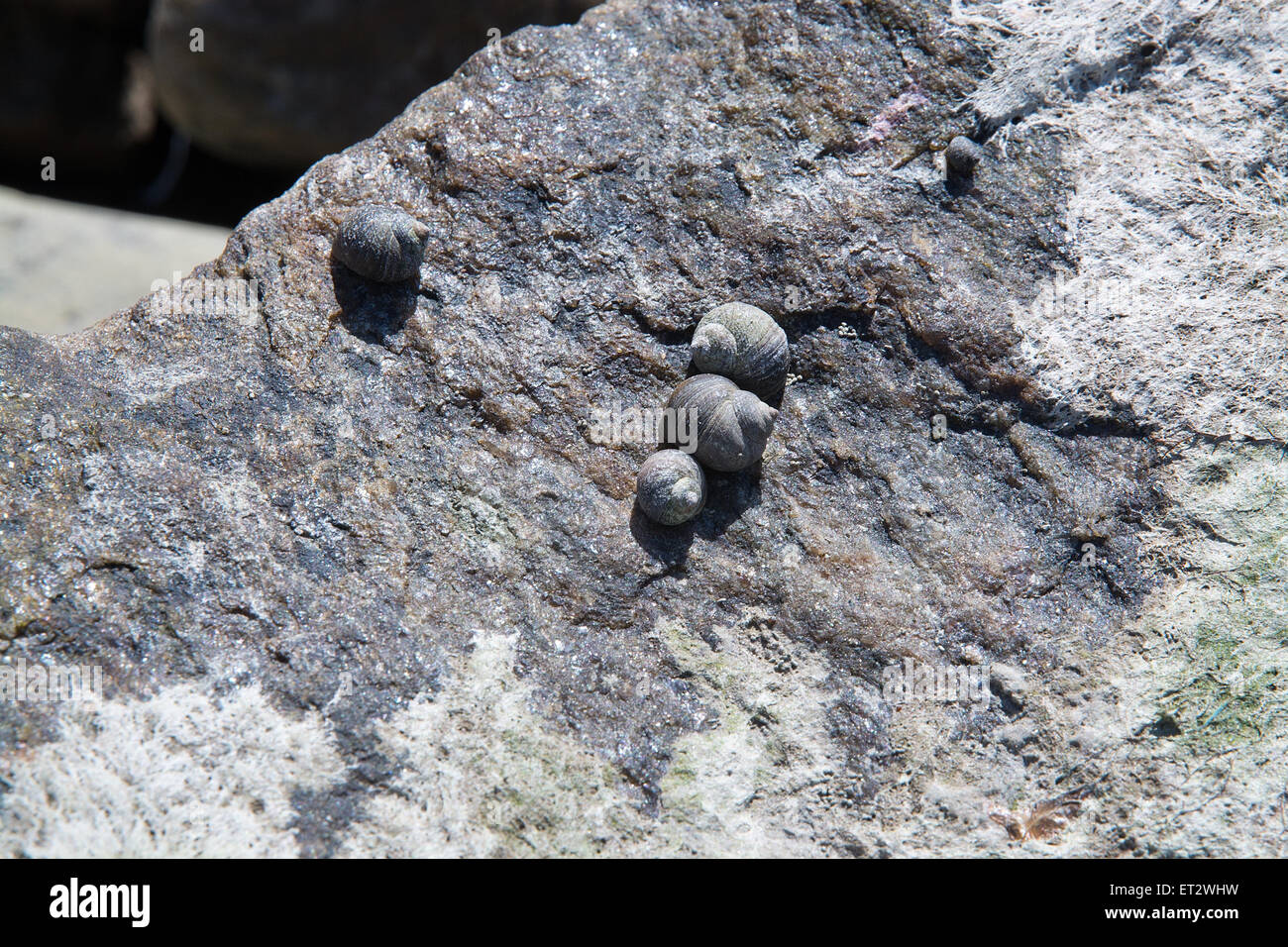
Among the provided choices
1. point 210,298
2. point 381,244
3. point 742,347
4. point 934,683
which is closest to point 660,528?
point 742,347

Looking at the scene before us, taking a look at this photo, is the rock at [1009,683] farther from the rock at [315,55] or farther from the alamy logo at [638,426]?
the rock at [315,55]

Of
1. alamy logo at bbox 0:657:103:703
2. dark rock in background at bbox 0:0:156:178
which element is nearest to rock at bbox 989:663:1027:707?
alamy logo at bbox 0:657:103:703

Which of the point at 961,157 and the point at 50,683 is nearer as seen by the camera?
the point at 50,683

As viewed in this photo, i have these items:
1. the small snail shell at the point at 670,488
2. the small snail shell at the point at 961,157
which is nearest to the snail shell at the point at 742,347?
the small snail shell at the point at 670,488

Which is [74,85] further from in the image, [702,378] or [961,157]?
[961,157]

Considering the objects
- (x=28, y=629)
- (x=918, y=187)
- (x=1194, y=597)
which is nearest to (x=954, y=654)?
(x=1194, y=597)

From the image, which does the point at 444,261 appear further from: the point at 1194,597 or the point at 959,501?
the point at 1194,597
